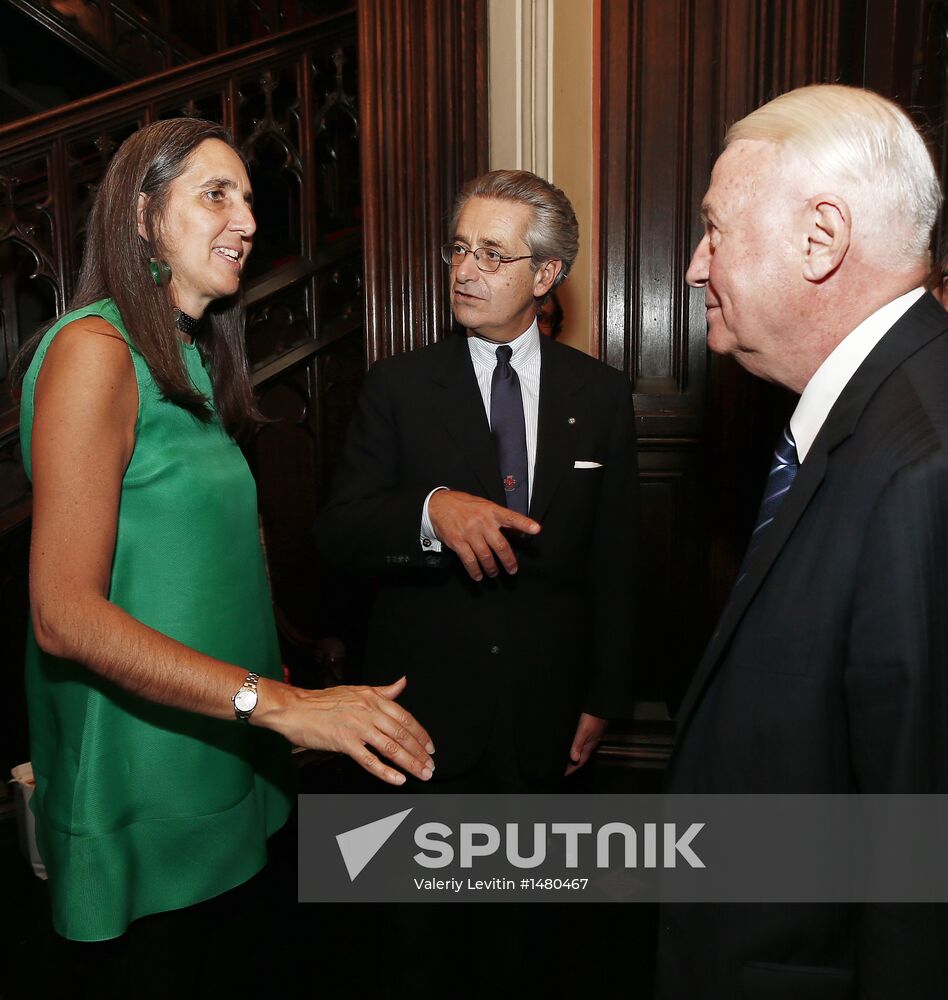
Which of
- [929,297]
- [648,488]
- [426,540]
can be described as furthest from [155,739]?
[648,488]

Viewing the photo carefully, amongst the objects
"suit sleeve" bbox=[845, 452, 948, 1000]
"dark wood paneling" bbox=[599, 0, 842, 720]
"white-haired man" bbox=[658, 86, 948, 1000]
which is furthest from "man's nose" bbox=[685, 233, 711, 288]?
"dark wood paneling" bbox=[599, 0, 842, 720]

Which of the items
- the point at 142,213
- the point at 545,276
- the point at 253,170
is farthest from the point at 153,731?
the point at 253,170

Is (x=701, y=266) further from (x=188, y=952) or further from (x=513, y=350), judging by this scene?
(x=188, y=952)

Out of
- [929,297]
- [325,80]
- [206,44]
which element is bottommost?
[929,297]

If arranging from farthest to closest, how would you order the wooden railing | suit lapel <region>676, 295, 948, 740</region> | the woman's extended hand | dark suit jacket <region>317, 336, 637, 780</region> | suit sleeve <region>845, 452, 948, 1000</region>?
1. the wooden railing
2. dark suit jacket <region>317, 336, 637, 780</region>
3. the woman's extended hand
4. suit lapel <region>676, 295, 948, 740</region>
5. suit sleeve <region>845, 452, 948, 1000</region>

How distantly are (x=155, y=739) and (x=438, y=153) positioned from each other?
2.14m

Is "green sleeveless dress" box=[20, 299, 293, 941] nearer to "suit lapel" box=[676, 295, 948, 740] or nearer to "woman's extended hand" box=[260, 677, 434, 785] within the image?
"woman's extended hand" box=[260, 677, 434, 785]

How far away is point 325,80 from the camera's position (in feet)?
14.5

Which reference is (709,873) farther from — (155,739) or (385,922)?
(385,922)

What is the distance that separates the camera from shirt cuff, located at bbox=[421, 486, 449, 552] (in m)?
1.88

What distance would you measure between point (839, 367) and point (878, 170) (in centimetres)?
25

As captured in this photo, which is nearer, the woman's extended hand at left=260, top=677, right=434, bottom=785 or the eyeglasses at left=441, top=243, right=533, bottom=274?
the woman's extended hand at left=260, top=677, right=434, bottom=785

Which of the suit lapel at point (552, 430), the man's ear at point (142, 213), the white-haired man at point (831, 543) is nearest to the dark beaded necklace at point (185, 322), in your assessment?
the man's ear at point (142, 213)

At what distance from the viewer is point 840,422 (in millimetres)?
1029
